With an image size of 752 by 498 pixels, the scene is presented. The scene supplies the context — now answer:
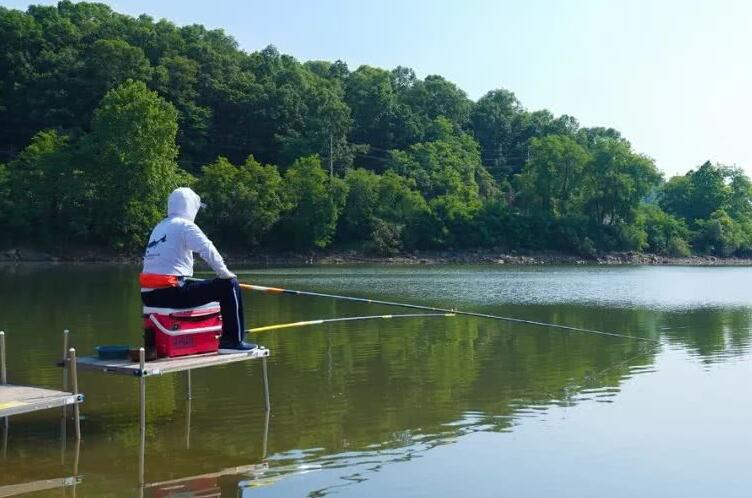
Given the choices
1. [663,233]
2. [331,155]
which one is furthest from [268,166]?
[663,233]

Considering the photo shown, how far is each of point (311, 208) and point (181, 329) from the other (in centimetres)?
7099

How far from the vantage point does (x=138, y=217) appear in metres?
69.3

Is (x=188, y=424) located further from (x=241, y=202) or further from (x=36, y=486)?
(x=241, y=202)

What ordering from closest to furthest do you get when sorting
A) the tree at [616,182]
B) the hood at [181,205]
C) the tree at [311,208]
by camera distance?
the hood at [181,205] < the tree at [311,208] < the tree at [616,182]

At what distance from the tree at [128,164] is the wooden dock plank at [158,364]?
6212 cm

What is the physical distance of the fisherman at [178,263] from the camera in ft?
31.2

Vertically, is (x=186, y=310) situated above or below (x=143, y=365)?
above

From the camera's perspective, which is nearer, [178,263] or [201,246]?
[201,246]

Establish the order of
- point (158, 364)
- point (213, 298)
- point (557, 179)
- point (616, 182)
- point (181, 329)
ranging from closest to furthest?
1. point (158, 364)
2. point (181, 329)
3. point (213, 298)
4. point (616, 182)
5. point (557, 179)

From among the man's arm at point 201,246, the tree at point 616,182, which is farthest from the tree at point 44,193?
the man's arm at point 201,246

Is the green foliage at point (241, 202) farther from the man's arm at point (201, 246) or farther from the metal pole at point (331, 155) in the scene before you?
the man's arm at point (201, 246)

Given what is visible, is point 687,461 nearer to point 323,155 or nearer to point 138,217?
point 138,217

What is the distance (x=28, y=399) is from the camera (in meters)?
8.75

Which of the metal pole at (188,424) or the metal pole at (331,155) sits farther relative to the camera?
the metal pole at (331,155)
